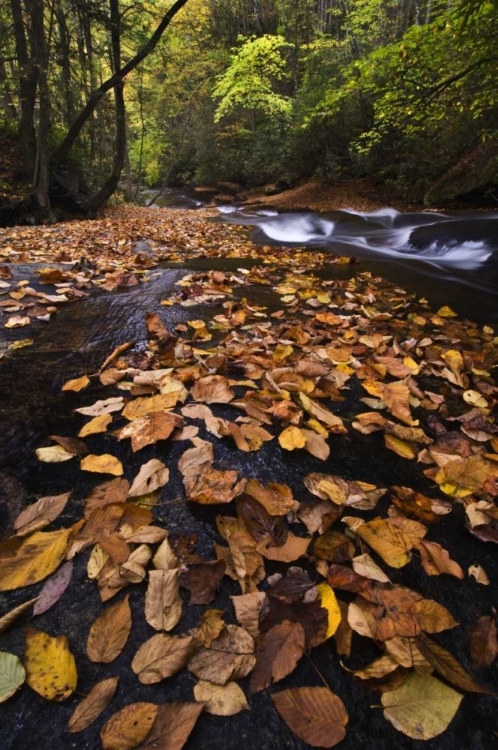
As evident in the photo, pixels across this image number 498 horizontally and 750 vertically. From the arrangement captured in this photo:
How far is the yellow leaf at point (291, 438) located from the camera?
1.52 m

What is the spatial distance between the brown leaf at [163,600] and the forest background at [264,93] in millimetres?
5011

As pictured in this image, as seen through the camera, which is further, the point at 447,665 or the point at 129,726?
the point at 447,665

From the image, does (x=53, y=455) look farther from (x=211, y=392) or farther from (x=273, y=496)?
(x=273, y=496)

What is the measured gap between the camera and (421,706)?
32.3 inches

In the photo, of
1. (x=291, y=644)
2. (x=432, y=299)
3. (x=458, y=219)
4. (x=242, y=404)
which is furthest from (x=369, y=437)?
(x=458, y=219)

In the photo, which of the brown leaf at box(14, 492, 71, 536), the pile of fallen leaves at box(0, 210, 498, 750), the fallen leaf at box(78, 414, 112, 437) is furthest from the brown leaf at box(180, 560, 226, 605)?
the fallen leaf at box(78, 414, 112, 437)

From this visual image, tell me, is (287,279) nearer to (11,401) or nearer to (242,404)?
(242,404)

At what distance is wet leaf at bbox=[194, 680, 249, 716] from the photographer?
2.59ft

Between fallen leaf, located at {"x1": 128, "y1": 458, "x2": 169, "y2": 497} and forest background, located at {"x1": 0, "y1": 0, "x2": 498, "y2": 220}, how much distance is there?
475 centimetres

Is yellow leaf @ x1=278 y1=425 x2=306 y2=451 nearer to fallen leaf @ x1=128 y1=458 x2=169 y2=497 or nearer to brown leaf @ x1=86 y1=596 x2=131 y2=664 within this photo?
fallen leaf @ x1=128 y1=458 x2=169 y2=497

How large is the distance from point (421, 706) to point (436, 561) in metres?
0.41

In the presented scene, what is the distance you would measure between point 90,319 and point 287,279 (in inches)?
97.1

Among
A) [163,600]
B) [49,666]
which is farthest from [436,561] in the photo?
[49,666]

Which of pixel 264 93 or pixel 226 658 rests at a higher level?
pixel 264 93
